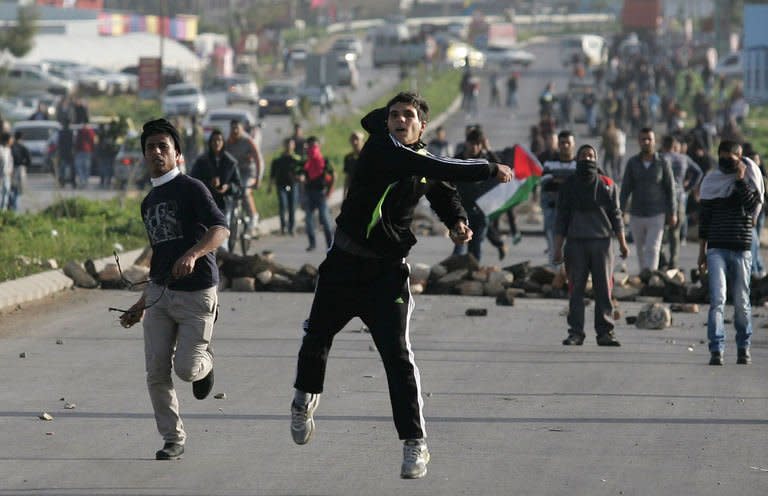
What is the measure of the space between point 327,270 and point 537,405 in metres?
3.08

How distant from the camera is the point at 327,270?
844 centimetres

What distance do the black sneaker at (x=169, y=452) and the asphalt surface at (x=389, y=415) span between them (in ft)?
0.32

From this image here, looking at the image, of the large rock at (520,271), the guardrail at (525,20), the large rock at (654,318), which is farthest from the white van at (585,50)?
the large rock at (654,318)

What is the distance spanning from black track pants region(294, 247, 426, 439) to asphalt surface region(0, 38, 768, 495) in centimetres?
37

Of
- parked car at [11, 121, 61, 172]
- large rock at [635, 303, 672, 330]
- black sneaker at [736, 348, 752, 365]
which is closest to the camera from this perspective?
black sneaker at [736, 348, 752, 365]

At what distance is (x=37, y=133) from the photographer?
48.5m

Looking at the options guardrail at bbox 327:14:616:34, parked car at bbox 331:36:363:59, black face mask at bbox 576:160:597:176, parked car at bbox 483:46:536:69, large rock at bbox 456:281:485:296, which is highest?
black face mask at bbox 576:160:597:176

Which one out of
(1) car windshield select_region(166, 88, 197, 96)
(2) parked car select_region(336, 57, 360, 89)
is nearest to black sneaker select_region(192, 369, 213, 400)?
(1) car windshield select_region(166, 88, 197, 96)

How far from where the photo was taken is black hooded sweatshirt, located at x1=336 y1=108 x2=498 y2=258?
8.18 meters

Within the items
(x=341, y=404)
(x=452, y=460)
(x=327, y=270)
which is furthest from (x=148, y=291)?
(x=341, y=404)

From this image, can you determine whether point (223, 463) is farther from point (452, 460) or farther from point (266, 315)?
point (266, 315)

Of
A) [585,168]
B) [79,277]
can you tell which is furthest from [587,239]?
[79,277]

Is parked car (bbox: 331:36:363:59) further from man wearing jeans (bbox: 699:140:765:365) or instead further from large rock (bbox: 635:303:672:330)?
man wearing jeans (bbox: 699:140:765:365)

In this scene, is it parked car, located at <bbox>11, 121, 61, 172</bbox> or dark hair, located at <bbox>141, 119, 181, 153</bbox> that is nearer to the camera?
dark hair, located at <bbox>141, 119, 181, 153</bbox>
